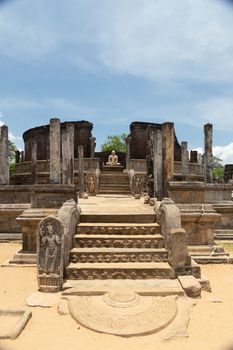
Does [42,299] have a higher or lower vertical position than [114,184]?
lower

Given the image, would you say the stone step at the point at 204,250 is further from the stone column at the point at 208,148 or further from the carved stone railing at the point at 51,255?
the stone column at the point at 208,148

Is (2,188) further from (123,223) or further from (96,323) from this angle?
(96,323)

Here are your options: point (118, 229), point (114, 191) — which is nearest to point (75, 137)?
point (114, 191)

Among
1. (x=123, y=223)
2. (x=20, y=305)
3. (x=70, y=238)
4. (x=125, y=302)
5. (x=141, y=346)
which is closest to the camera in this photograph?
(x=141, y=346)

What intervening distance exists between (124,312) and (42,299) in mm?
1333

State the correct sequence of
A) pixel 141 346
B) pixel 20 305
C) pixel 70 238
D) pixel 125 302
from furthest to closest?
1. pixel 70 238
2. pixel 20 305
3. pixel 125 302
4. pixel 141 346

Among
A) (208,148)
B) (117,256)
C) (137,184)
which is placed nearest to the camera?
(117,256)

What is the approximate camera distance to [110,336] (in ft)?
12.5

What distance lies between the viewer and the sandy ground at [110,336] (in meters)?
3.61

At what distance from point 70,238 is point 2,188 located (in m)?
6.46

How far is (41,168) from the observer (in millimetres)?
26453

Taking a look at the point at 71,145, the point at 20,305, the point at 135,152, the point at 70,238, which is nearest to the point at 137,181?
the point at 71,145

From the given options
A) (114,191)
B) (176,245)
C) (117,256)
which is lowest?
(117,256)

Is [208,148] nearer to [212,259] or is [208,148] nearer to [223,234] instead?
[223,234]
